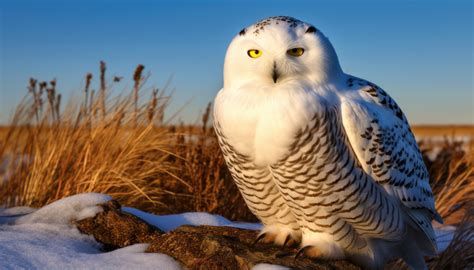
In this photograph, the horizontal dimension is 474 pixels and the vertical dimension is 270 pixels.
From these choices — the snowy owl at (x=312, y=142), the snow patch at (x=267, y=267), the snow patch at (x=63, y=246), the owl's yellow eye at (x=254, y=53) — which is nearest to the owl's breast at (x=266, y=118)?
the snowy owl at (x=312, y=142)

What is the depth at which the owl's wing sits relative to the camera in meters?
2.76

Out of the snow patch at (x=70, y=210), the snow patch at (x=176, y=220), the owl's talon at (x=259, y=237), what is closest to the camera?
the owl's talon at (x=259, y=237)

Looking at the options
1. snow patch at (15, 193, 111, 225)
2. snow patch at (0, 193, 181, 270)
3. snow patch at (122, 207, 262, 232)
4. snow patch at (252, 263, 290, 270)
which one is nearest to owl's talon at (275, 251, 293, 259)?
snow patch at (252, 263, 290, 270)

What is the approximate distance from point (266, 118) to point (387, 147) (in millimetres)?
688

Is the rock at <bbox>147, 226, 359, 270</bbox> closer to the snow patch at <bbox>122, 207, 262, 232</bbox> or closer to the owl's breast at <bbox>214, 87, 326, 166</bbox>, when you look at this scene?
the owl's breast at <bbox>214, 87, 326, 166</bbox>

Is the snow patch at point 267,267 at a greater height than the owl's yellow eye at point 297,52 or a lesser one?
lesser

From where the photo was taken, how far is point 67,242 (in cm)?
332

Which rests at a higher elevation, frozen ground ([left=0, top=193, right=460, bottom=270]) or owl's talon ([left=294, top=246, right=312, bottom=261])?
owl's talon ([left=294, top=246, right=312, bottom=261])

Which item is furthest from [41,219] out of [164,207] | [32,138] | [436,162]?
[436,162]

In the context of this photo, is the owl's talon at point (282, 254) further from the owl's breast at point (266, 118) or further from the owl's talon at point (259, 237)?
the owl's breast at point (266, 118)

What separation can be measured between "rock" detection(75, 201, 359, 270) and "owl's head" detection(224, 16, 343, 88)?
836mm

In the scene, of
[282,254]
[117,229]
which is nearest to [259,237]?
[282,254]

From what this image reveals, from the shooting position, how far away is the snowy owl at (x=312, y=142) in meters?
2.63

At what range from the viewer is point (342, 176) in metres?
2.70
